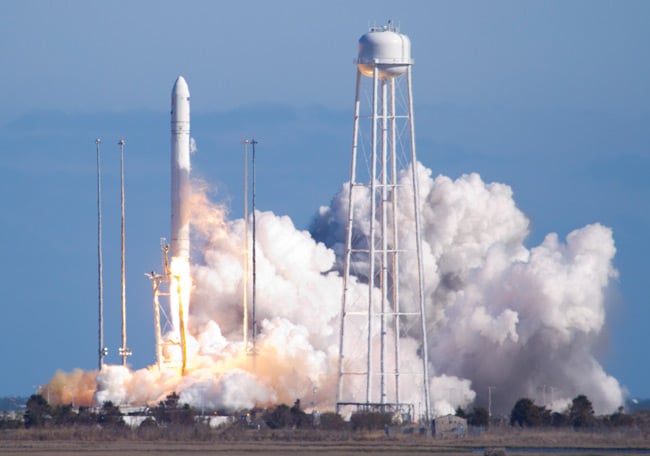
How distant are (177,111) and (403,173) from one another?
46.2 feet

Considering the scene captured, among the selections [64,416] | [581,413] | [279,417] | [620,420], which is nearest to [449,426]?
[279,417]

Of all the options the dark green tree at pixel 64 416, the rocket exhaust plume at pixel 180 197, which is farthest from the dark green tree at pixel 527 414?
the dark green tree at pixel 64 416

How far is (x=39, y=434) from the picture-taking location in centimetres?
8331

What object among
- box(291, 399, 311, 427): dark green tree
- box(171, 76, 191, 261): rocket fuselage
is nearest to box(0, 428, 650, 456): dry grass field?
box(291, 399, 311, 427): dark green tree

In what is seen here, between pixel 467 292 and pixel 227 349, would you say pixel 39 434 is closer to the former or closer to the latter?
pixel 227 349

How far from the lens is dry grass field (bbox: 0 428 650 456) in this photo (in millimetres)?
72812

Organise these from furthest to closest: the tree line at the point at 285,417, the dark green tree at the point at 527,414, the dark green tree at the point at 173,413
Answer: the dark green tree at the point at 527,414 < the dark green tree at the point at 173,413 < the tree line at the point at 285,417

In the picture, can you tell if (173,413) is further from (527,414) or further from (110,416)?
(527,414)

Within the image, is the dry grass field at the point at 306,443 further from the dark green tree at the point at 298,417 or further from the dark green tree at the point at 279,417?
the dark green tree at the point at 298,417

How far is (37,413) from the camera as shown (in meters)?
90.0

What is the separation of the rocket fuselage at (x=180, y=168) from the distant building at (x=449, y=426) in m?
14.2

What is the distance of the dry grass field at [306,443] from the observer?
7281 cm

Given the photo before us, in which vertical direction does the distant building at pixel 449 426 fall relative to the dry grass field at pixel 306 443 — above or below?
above

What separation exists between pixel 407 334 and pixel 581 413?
15.2 meters
